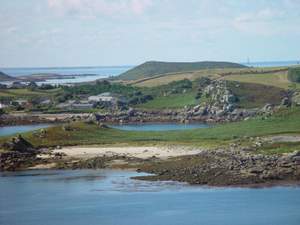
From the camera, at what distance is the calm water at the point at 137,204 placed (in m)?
35.7

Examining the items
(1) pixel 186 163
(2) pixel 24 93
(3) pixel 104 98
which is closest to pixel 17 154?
(1) pixel 186 163

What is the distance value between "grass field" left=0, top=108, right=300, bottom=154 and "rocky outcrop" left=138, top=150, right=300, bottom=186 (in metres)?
7.81

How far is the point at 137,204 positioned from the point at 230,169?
8.00 meters

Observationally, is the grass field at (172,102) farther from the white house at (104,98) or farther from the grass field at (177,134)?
the grass field at (177,134)

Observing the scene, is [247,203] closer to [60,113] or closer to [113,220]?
[113,220]

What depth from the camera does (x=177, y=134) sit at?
6406cm

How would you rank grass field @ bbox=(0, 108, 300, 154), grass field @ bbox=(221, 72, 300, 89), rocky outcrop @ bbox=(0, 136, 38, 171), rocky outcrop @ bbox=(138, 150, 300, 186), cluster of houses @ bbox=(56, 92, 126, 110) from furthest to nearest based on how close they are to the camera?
grass field @ bbox=(221, 72, 300, 89) → cluster of houses @ bbox=(56, 92, 126, 110) → grass field @ bbox=(0, 108, 300, 154) → rocky outcrop @ bbox=(0, 136, 38, 171) → rocky outcrop @ bbox=(138, 150, 300, 186)

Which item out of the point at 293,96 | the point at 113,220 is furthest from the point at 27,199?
the point at 293,96

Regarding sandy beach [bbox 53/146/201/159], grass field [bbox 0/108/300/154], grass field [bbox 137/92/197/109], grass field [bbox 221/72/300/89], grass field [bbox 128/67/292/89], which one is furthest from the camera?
grass field [bbox 128/67/292/89]

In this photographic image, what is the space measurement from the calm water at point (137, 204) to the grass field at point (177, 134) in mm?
13957

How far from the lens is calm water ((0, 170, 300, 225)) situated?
3566 centimetres

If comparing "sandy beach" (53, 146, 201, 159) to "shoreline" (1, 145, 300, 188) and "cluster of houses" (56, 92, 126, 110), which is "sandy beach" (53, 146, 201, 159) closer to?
"shoreline" (1, 145, 300, 188)

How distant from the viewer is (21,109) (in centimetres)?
10531

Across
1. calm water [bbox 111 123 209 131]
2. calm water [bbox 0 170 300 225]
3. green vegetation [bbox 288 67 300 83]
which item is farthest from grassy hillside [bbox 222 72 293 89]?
calm water [bbox 0 170 300 225]
